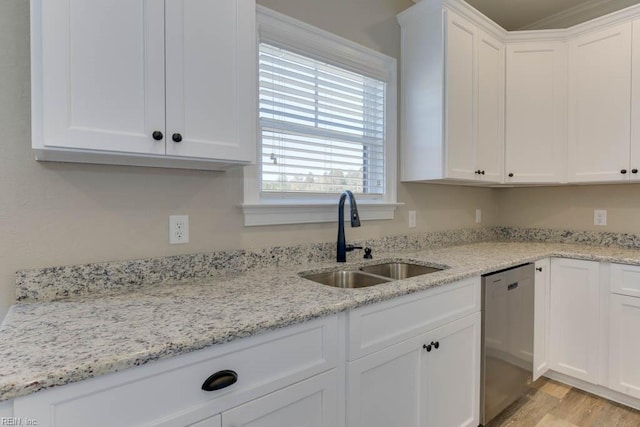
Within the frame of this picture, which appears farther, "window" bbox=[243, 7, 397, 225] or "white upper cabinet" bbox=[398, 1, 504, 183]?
"white upper cabinet" bbox=[398, 1, 504, 183]

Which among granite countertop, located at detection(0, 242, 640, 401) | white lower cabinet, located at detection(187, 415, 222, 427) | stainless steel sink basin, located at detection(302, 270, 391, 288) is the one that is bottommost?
white lower cabinet, located at detection(187, 415, 222, 427)

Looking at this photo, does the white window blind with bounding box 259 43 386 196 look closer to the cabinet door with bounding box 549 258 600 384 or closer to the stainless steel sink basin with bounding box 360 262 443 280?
the stainless steel sink basin with bounding box 360 262 443 280

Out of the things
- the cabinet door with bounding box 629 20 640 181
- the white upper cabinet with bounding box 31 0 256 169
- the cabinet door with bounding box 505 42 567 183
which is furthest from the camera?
the cabinet door with bounding box 505 42 567 183

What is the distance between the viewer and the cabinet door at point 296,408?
925 mm

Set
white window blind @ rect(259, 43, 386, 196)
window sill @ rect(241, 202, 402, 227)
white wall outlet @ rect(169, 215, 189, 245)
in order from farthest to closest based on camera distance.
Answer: white window blind @ rect(259, 43, 386, 196)
window sill @ rect(241, 202, 402, 227)
white wall outlet @ rect(169, 215, 189, 245)

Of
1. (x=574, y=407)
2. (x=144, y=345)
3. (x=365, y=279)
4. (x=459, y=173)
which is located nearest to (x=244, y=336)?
(x=144, y=345)

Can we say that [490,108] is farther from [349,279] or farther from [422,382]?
[422,382]

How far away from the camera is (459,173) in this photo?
7.14ft

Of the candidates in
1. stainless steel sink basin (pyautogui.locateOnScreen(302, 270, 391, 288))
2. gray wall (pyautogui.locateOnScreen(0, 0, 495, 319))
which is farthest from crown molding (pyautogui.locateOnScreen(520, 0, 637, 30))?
stainless steel sink basin (pyautogui.locateOnScreen(302, 270, 391, 288))

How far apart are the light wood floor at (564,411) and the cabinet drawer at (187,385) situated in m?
1.46

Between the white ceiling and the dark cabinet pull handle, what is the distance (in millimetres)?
2930

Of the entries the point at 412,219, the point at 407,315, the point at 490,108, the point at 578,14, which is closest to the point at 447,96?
the point at 490,108

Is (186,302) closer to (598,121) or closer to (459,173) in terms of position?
(459,173)

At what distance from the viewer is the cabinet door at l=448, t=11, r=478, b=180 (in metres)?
2.10
